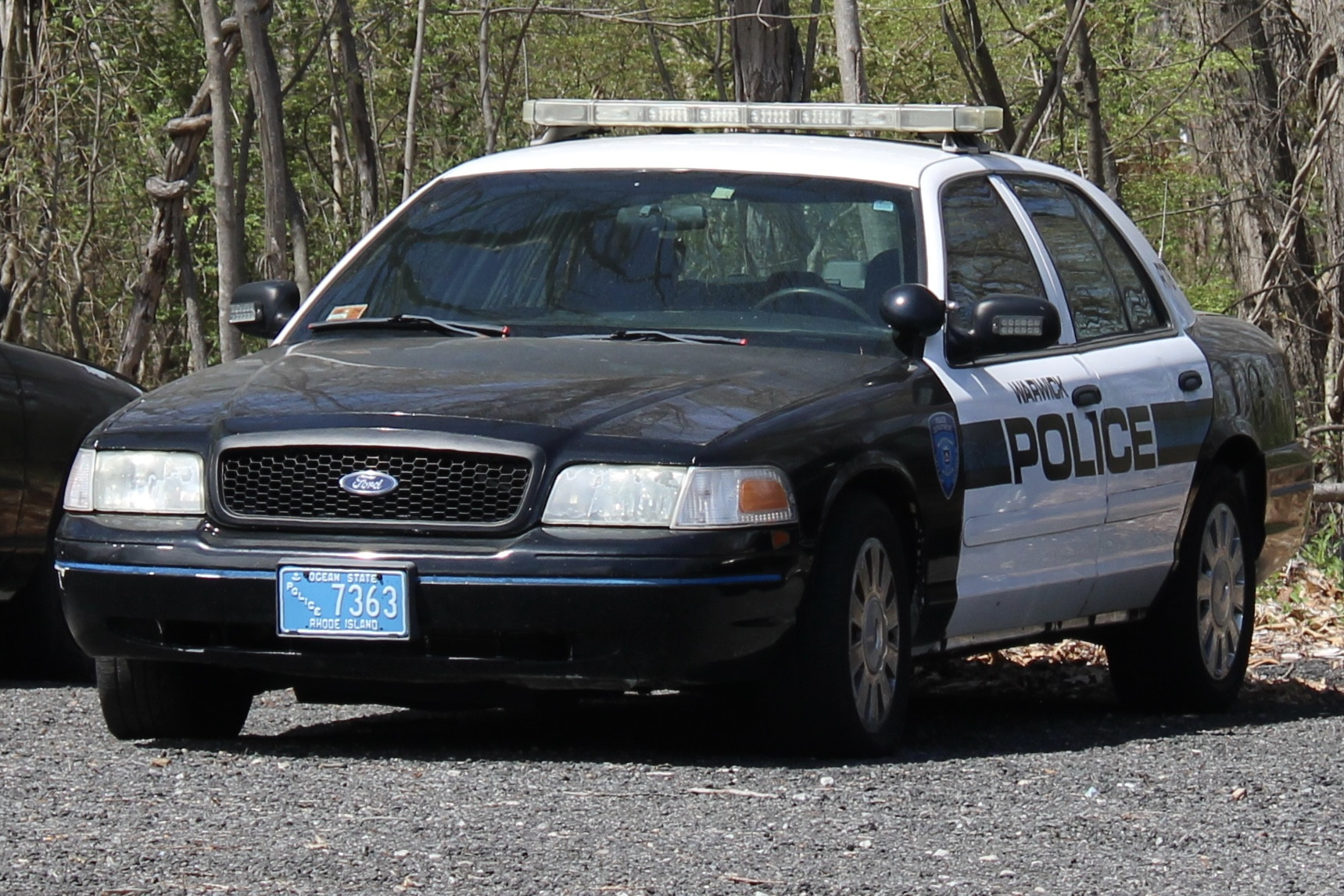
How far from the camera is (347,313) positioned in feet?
22.0

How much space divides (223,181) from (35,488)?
5.51 m

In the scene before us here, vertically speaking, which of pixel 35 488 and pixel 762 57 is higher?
pixel 762 57

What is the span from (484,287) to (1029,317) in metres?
1.48

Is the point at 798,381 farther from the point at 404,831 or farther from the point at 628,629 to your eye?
the point at 404,831

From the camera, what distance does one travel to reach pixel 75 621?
18.7 ft

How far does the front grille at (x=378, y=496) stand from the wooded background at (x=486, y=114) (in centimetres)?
723

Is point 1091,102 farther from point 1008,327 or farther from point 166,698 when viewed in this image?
point 166,698

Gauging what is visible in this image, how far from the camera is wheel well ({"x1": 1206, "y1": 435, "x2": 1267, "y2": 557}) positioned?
25.9 feet

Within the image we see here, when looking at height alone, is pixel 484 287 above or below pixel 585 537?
above

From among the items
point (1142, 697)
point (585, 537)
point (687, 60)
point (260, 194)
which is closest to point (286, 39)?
point (260, 194)

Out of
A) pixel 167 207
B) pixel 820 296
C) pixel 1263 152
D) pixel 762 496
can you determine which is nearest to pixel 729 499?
pixel 762 496

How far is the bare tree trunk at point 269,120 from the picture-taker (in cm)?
1255

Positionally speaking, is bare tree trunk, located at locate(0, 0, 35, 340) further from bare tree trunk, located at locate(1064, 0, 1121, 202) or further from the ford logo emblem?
the ford logo emblem

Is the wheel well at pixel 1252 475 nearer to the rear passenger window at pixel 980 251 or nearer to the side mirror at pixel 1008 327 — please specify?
the rear passenger window at pixel 980 251
